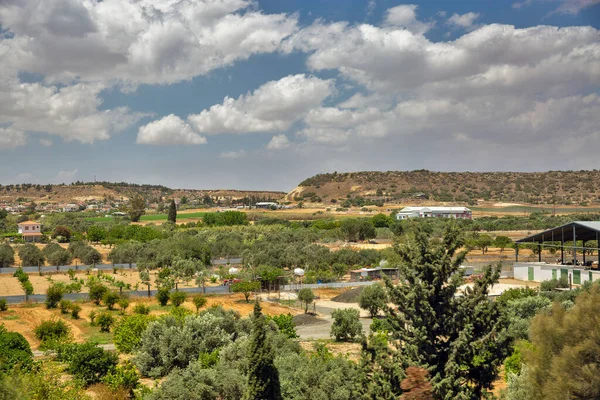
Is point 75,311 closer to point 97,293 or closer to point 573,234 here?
point 97,293

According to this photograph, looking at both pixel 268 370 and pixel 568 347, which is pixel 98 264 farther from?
pixel 568 347

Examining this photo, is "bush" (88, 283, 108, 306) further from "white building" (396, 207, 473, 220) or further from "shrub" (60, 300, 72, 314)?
"white building" (396, 207, 473, 220)

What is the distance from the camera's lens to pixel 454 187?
14325cm

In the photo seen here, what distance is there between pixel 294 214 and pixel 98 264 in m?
61.1

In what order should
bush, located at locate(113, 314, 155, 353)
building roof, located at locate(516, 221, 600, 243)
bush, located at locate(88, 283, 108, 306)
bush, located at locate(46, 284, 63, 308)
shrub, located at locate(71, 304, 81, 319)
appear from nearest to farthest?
bush, located at locate(113, 314, 155, 353), shrub, located at locate(71, 304, 81, 319), bush, located at locate(46, 284, 63, 308), bush, located at locate(88, 283, 108, 306), building roof, located at locate(516, 221, 600, 243)

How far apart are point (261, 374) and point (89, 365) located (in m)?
7.01

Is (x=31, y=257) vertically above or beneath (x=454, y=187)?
beneath

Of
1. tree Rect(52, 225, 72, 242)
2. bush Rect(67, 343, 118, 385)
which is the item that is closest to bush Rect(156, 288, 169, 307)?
bush Rect(67, 343, 118, 385)

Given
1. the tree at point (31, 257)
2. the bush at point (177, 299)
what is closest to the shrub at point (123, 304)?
the bush at point (177, 299)

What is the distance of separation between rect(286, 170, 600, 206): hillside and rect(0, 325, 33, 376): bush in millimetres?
115736

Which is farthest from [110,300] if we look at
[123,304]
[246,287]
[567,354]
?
[567,354]

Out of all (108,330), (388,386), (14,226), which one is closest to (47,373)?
(388,386)

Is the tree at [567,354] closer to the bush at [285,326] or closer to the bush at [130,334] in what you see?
the bush at [285,326]

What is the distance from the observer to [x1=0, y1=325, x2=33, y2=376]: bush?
15.6m
